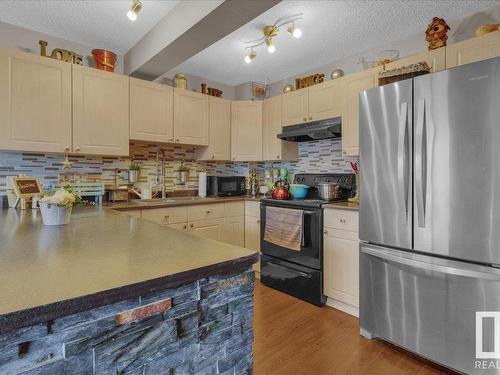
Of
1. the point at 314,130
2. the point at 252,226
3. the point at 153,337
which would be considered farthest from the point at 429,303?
the point at 252,226

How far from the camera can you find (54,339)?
1.98ft

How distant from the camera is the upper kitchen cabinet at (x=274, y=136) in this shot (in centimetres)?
335

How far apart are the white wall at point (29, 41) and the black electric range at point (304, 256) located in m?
2.37

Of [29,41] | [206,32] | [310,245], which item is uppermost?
[29,41]

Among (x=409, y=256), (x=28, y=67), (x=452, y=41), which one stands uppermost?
(x=452, y=41)

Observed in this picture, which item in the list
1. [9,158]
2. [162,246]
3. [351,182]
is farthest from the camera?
[351,182]

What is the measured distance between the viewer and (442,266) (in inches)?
64.4

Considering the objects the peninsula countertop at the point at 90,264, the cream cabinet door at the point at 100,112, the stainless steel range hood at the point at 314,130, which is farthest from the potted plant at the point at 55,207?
the stainless steel range hood at the point at 314,130

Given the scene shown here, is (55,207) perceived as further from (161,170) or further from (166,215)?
(161,170)

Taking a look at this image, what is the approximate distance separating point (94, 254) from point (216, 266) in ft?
1.44

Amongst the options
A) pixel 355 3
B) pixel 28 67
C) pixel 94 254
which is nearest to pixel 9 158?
pixel 28 67

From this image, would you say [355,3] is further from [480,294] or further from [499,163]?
[480,294]

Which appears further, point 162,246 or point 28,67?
point 28,67

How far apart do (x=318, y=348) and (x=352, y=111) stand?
200 cm
